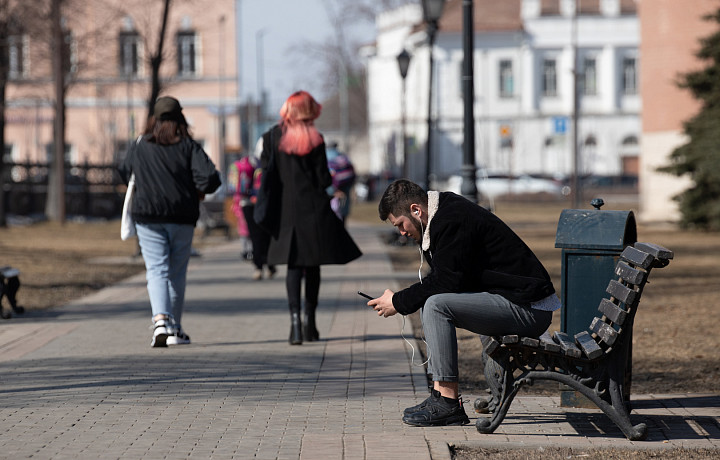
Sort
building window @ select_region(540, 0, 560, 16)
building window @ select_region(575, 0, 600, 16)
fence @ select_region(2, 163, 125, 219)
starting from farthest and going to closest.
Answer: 1. building window @ select_region(540, 0, 560, 16)
2. building window @ select_region(575, 0, 600, 16)
3. fence @ select_region(2, 163, 125, 219)

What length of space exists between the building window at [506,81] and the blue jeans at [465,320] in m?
73.1

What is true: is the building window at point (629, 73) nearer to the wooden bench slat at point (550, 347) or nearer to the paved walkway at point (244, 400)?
the paved walkway at point (244, 400)

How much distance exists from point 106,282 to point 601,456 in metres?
10.9

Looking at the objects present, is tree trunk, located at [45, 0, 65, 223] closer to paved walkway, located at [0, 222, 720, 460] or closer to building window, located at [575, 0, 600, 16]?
paved walkway, located at [0, 222, 720, 460]

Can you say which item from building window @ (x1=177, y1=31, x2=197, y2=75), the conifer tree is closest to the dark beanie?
the conifer tree

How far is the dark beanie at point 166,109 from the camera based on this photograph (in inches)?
385

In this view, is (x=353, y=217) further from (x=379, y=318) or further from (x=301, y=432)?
(x=301, y=432)

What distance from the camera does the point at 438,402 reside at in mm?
6465

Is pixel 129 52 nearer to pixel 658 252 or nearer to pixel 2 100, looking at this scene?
pixel 2 100

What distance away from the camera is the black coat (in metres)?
9.63

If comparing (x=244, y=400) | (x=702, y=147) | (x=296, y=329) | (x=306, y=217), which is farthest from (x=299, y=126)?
(x=702, y=147)

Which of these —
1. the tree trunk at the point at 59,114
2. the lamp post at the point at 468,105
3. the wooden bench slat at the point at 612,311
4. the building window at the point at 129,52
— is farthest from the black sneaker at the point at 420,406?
the building window at the point at 129,52

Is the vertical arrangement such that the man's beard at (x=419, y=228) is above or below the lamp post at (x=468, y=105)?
below

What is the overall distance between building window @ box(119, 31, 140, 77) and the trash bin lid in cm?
3313
